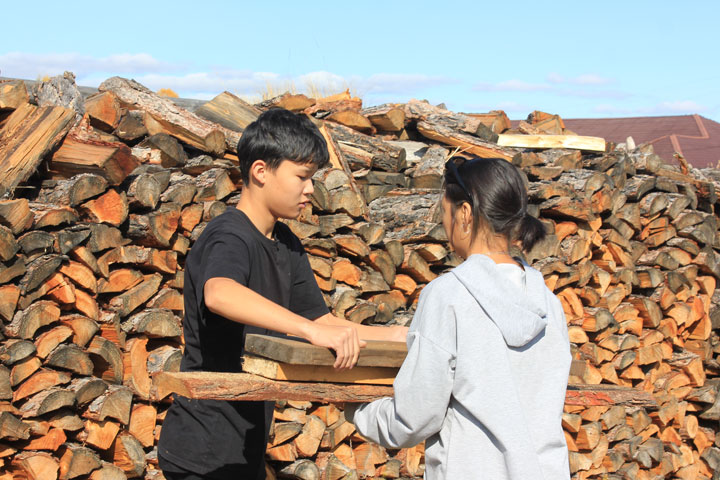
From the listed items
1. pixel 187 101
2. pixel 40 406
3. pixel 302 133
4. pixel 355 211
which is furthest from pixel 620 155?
pixel 40 406

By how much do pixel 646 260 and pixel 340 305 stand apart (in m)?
3.13

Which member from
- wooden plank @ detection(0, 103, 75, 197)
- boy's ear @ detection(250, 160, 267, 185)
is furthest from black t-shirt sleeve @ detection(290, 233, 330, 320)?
wooden plank @ detection(0, 103, 75, 197)

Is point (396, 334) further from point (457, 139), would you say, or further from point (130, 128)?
point (457, 139)

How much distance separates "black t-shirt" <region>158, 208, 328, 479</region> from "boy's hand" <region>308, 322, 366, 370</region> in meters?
0.37

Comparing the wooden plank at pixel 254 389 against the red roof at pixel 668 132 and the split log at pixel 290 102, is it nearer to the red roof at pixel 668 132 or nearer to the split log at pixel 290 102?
the split log at pixel 290 102

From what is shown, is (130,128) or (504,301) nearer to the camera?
(504,301)

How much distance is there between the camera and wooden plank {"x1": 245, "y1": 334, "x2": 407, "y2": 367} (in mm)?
1857

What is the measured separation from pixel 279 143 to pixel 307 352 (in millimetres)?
825

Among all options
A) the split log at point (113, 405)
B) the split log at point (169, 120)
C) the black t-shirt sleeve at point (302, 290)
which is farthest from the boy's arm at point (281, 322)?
the split log at point (169, 120)

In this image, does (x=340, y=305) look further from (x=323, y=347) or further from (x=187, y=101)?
(x=187, y=101)

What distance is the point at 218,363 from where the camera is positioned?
234 cm

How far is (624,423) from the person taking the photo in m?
5.85

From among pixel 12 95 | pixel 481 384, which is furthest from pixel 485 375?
pixel 12 95

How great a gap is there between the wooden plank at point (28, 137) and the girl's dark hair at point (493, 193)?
7.61ft
